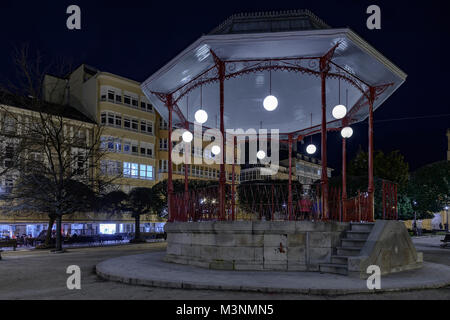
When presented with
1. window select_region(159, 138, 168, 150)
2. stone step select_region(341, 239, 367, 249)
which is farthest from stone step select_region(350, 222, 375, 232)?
window select_region(159, 138, 168, 150)

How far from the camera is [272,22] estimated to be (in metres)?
12.1

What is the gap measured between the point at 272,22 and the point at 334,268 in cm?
692

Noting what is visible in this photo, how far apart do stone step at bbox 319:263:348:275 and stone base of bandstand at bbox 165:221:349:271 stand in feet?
0.46

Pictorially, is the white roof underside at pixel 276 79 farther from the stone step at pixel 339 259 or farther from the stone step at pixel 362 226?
the stone step at pixel 339 259

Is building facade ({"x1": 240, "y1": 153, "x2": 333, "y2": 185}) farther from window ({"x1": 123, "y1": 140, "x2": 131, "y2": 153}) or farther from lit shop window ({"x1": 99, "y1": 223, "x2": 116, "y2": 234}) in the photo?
lit shop window ({"x1": 99, "y1": 223, "x2": 116, "y2": 234})

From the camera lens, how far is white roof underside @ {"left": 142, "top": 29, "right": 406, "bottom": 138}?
11.3m

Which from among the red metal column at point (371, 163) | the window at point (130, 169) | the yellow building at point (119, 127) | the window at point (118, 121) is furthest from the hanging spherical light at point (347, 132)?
the window at point (118, 121)

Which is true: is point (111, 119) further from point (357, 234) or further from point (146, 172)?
point (357, 234)

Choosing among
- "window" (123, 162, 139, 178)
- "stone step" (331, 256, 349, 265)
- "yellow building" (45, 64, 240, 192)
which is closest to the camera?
"stone step" (331, 256, 349, 265)

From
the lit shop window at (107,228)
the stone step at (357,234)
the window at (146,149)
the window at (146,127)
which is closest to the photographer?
the stone step at (357,234)

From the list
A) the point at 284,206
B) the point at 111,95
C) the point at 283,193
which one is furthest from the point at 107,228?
the point at 283,193

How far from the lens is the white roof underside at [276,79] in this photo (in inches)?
443

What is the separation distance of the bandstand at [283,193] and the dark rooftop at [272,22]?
0.10 ft
